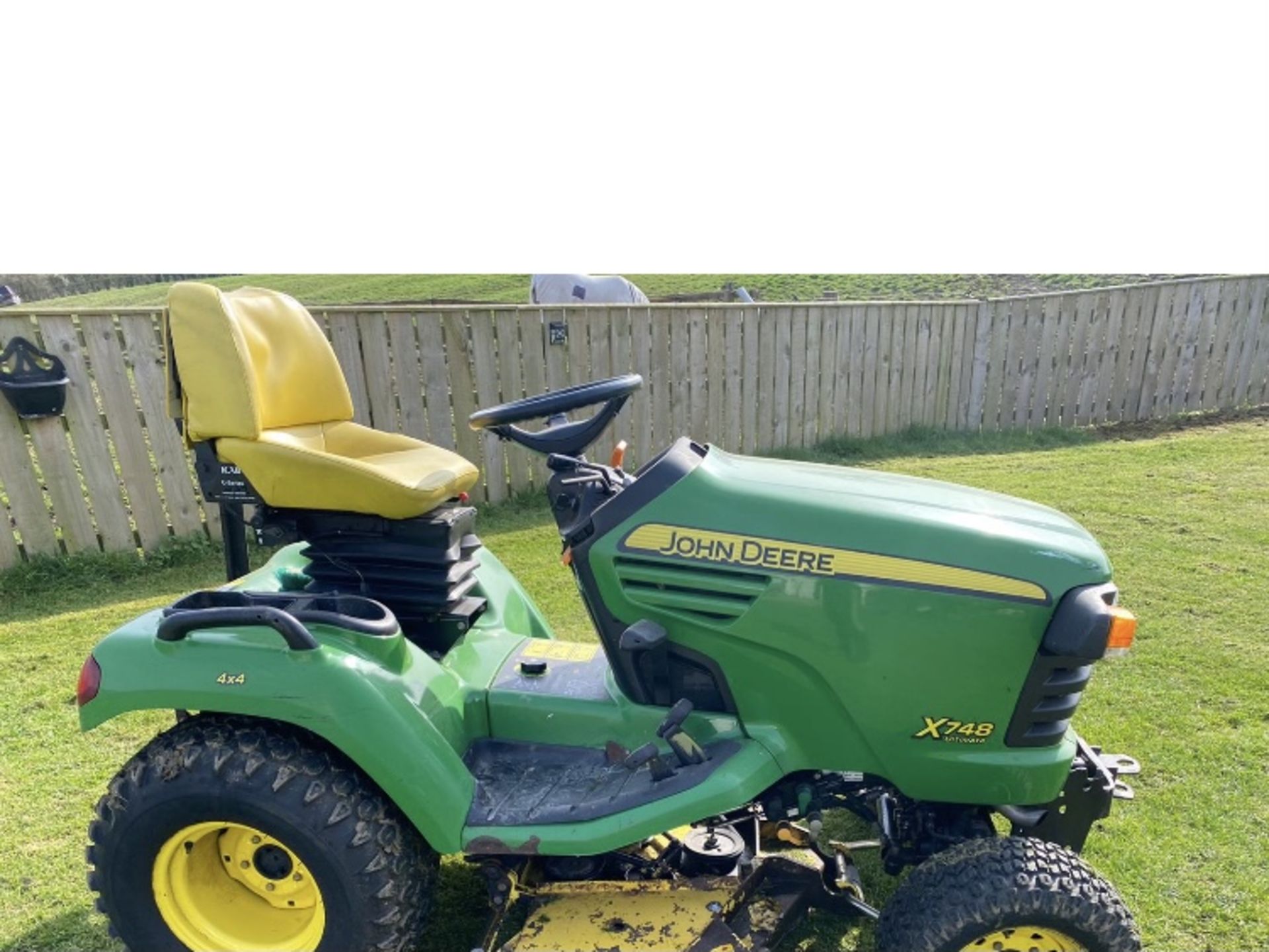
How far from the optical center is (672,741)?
1945 millimetres

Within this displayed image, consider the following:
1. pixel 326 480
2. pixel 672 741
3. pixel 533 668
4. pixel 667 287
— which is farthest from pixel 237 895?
pixel 667 287

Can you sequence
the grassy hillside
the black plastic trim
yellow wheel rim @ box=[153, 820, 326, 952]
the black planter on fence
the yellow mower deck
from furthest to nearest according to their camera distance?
the grassy hillside → the black planter on fence → yellow wheel rim @ box=[153, 820, 326, 952] → the yellow mower deck → the black plastic trim

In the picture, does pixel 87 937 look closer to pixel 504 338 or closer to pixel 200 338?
pixel 200 338

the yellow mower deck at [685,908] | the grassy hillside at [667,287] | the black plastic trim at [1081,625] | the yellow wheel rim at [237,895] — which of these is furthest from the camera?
the grassy hillside at [667,287]

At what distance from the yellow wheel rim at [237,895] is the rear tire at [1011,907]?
1527 millimetres

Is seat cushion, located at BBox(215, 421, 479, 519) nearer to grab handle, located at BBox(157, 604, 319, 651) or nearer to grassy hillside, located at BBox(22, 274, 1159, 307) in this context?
grab handle, located at BBox(157, 604, 319, 651)

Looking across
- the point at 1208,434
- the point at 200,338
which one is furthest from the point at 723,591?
the point at 1208,434

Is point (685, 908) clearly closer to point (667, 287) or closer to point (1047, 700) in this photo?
point (1047, 700)

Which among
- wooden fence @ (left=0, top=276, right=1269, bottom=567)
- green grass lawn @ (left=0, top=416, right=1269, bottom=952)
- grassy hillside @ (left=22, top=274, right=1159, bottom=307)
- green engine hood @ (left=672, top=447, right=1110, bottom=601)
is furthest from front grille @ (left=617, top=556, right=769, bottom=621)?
grassy hillside @ (left=22, top=274, right=1159, bottom=307)

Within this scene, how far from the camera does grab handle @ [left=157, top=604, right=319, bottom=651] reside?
6.30ft

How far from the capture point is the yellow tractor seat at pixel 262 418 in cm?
235

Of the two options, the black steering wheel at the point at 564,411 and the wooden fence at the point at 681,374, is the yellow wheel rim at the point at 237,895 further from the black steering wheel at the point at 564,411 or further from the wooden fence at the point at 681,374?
the wooden fence at the point at 681,374

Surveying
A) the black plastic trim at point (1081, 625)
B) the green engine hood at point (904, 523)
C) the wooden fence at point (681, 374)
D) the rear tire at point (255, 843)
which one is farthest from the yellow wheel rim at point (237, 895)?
the wooden fence at point (681, 374)

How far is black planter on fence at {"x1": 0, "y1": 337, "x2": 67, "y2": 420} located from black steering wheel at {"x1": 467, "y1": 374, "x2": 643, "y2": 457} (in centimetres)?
375
